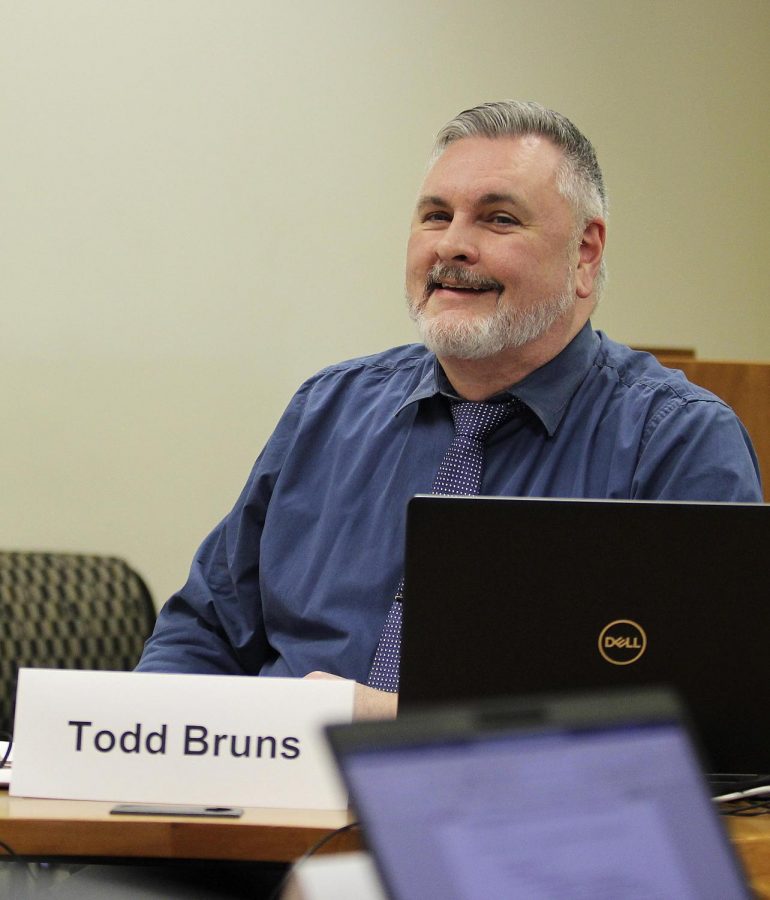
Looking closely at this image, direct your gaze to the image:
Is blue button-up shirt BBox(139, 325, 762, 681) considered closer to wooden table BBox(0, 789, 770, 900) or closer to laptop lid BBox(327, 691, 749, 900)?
wooden table BBox(0, 789, 770, 900)

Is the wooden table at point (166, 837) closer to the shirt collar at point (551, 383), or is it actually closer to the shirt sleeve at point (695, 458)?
the shirt sleeve at point (695, 458)

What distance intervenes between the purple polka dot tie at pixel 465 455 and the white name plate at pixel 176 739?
1.78 feet

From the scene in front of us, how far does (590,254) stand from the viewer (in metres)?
1.93

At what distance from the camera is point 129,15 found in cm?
276

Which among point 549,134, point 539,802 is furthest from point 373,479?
point 539,802

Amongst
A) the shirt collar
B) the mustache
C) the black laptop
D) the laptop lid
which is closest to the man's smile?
the mustache

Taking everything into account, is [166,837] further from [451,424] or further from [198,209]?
[198,209]

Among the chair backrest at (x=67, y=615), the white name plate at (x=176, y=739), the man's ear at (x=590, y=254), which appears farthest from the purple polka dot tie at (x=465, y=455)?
the chair backrest at (x=67, y=615)

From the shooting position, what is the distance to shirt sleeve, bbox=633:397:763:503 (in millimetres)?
1594

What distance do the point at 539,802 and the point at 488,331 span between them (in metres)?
1.25

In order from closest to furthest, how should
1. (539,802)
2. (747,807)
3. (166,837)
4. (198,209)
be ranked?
(539,802), (166,837), (747,807), (198,209)

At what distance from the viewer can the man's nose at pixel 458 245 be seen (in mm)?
1806

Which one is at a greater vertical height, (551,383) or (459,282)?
(459,282)

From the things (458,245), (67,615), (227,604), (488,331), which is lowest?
(67,615)
